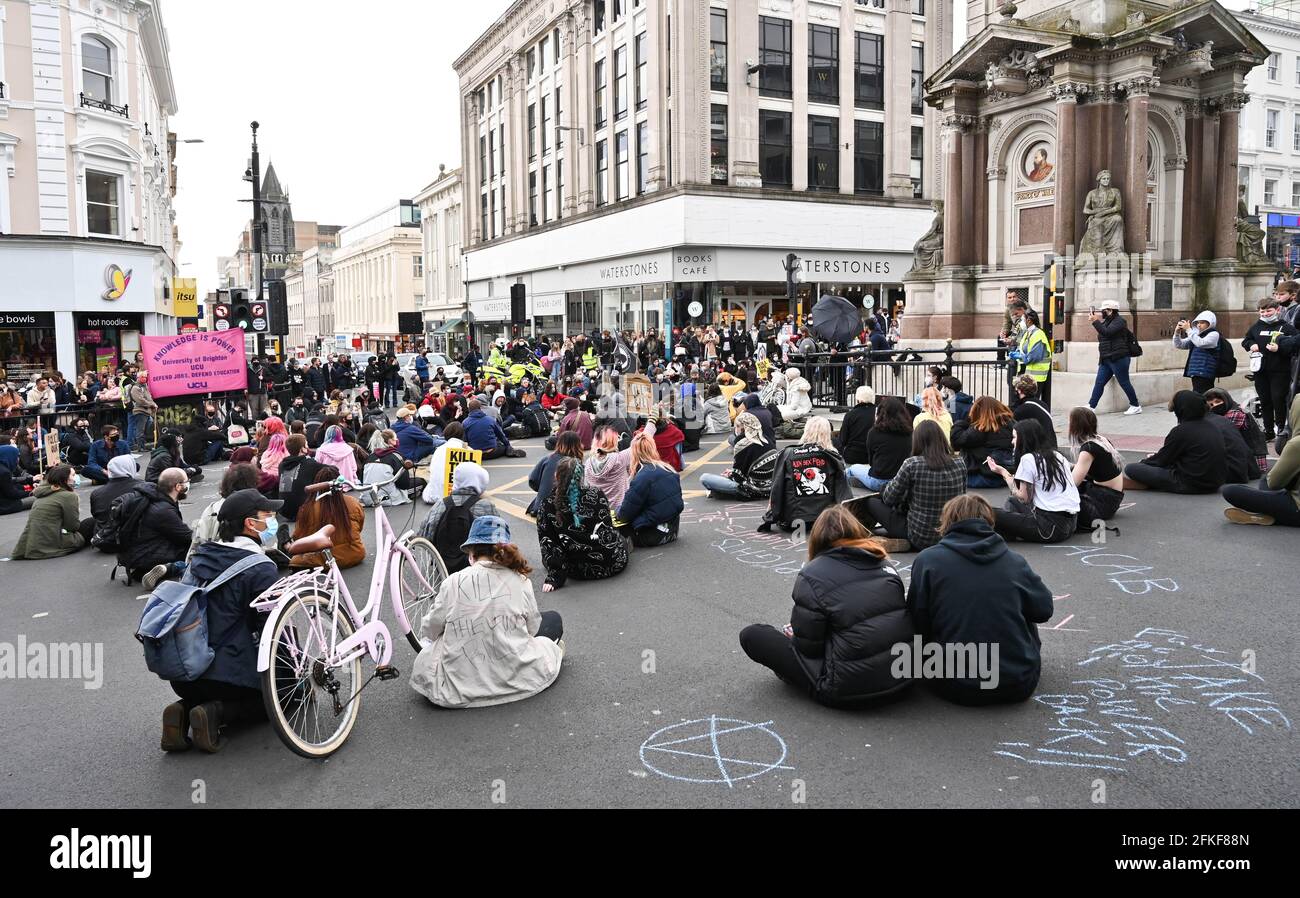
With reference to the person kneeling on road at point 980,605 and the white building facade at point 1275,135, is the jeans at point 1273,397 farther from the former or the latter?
the white building facade at point 1275,135

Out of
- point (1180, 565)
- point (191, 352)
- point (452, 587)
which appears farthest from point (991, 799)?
point (191, 352)

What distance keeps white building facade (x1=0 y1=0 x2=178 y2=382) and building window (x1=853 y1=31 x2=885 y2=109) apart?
2882 cm

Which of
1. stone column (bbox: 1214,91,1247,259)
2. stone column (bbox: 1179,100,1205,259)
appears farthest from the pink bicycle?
stone column (bbox: 1214,91,1247,259)

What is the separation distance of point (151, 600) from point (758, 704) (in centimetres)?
331

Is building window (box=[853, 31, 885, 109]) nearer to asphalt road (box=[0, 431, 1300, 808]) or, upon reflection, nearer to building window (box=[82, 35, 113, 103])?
building window (box=[82, 35, 113, 103])

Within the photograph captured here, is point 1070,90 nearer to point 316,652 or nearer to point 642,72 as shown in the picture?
point 316,652

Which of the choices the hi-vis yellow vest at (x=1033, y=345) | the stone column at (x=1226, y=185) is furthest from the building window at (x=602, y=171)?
the hi-vis yellow vest at (x=1033, y=345)

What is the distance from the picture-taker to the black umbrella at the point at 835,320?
20906 mm

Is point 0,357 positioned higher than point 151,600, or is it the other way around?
point 0,357

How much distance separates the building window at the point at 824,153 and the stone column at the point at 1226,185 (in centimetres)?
2668

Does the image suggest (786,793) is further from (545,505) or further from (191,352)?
(191,352)

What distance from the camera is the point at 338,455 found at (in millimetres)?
12578

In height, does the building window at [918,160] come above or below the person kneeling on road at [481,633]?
above

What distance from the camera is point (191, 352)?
66.9 feet
